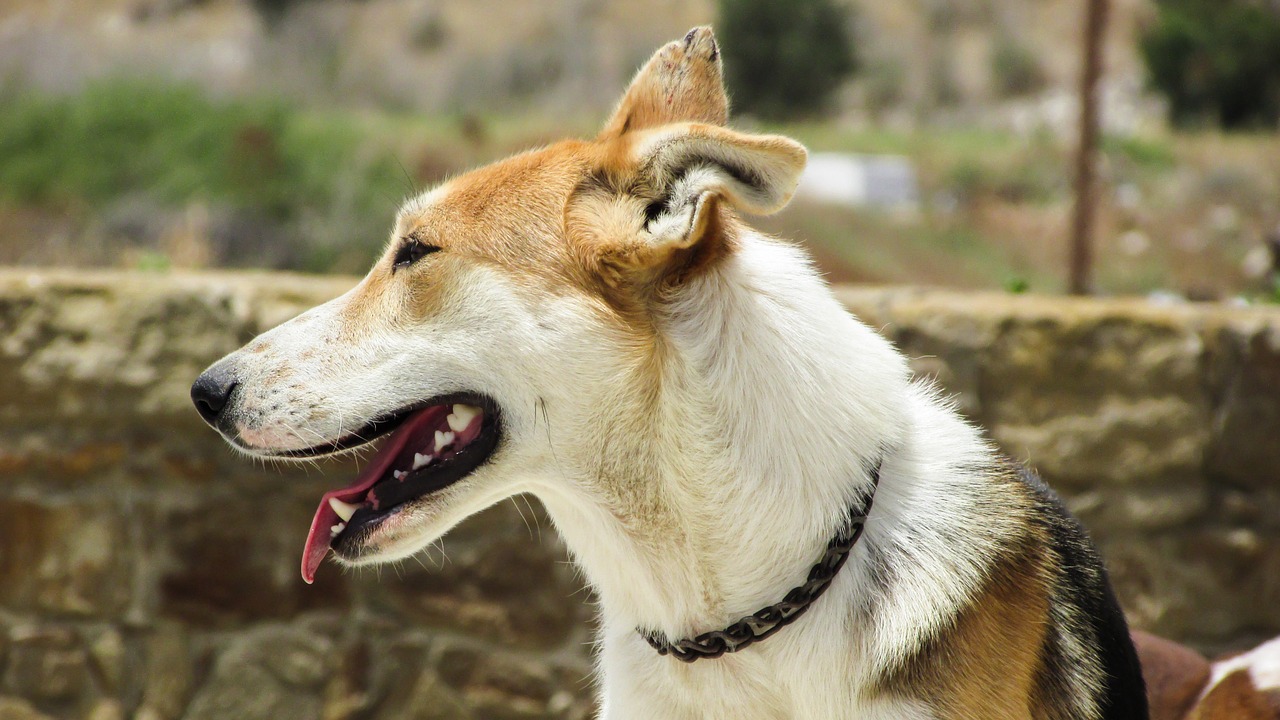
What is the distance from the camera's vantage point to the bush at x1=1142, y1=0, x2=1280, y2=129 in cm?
1548

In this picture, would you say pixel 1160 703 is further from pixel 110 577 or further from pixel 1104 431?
pixel 110 577

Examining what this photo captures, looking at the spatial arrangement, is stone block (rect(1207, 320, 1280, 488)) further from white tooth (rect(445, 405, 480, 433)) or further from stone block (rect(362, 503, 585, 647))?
white tooth (rect(445, 405, 480, 433))

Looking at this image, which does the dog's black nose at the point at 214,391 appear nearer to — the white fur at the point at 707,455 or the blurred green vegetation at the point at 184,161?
the white fur at the point at 707,455

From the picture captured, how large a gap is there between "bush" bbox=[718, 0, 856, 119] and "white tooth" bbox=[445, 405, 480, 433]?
10.2 m

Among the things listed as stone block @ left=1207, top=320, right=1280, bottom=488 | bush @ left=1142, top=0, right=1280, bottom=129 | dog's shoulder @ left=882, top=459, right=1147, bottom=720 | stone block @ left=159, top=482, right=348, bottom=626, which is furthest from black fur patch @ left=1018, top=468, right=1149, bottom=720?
bush @ left=1142, top=0, right=1280, bottom=129

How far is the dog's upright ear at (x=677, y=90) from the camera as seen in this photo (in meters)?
2.32

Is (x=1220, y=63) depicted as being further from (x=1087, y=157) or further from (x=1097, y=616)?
(x=1097, y=616)

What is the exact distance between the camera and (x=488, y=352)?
2045mm

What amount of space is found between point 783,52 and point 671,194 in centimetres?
1060

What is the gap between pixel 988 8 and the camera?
2105cm

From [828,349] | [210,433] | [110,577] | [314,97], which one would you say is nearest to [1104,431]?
[828,349]

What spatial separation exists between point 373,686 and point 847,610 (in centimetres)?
202

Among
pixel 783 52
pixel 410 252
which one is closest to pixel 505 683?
pixel 410 252

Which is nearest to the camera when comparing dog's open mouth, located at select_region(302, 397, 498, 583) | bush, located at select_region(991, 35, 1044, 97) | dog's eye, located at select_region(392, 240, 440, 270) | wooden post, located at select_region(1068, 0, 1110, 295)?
dog's open mouth, located at select_region(302, 397, 498, 583)
